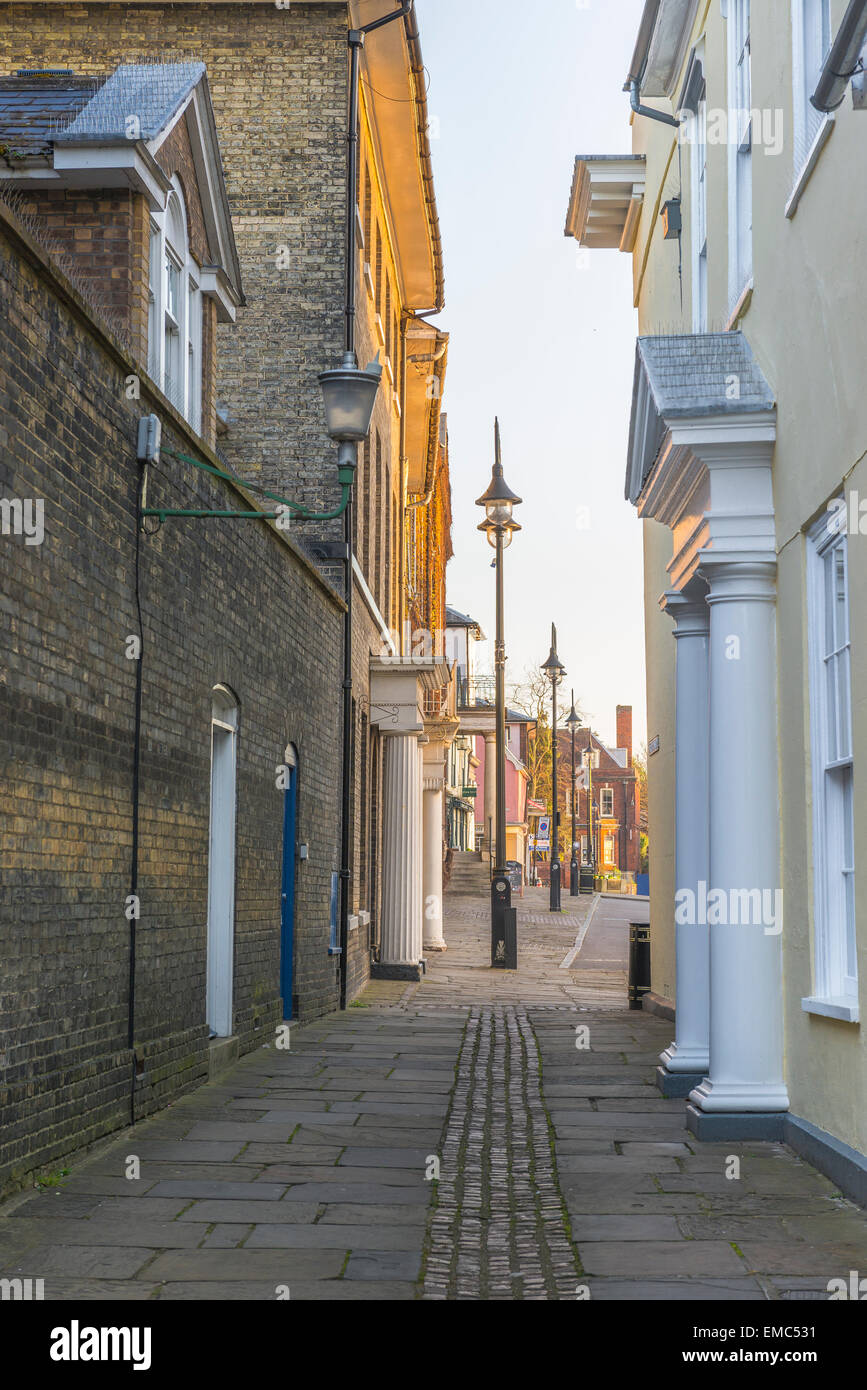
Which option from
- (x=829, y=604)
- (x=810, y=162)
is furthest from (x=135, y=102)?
(x=829, y=604)

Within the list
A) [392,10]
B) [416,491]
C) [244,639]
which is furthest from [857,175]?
[416,491]

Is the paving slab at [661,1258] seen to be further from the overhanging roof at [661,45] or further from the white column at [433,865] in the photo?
the white column at [433,865]

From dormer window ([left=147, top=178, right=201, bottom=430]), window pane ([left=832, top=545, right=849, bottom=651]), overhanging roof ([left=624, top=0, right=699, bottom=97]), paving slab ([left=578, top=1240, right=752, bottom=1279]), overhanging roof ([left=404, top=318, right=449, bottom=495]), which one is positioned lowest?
paving slab ([left=578, top=1240, right=752, bottom=1279])

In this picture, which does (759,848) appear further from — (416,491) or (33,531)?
(416,491)

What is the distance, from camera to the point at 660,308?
47.1 feet

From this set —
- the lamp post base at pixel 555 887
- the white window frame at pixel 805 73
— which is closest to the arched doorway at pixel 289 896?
the white window frame at pixel 805 73

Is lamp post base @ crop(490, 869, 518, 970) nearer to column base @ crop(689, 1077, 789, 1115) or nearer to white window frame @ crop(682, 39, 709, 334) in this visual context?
white window frame @ crop(682, 39, 709, 334)

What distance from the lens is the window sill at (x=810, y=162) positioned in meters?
6.94

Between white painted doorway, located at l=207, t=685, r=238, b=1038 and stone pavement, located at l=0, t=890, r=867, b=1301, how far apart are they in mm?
472

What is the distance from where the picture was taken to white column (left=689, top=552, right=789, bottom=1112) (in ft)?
26.6

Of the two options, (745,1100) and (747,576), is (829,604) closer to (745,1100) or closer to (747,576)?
(747,576)

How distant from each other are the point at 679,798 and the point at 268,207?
9.86 m

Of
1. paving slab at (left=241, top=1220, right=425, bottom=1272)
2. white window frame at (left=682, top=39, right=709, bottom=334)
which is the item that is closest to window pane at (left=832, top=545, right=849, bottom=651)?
paving slab at (left=241, top=1220, right=425, bottom=1272)

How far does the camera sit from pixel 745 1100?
801 centimetres
